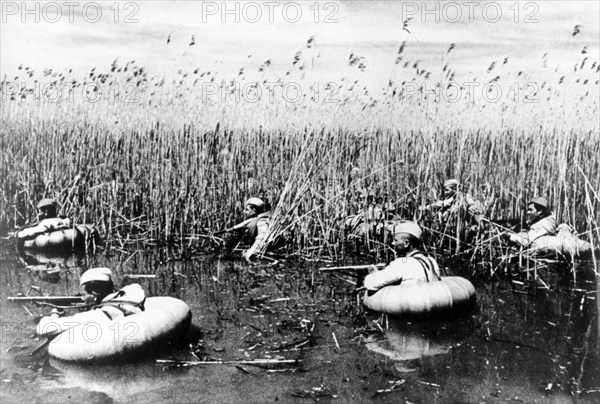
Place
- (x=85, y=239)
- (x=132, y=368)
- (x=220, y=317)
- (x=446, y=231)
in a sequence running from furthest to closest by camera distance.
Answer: (x=446, y=231), (x=85, y=239), (x=220, y=317), (x=132, y=368)

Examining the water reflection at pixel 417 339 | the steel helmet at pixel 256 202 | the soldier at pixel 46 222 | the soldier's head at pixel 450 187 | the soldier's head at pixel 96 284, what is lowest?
the water reflection at pixel 417 339

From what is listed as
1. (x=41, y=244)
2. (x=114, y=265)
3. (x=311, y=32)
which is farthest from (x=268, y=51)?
(x=41, y=244)

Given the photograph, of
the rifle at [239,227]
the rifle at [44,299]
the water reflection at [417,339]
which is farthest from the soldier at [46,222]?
the water reflection at [417,339]

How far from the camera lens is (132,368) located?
366cm

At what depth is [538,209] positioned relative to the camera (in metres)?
5.85

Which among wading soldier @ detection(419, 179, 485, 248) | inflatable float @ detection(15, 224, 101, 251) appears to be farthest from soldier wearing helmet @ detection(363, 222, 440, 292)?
inflatable float @ detection(15, 224, 101, 251)

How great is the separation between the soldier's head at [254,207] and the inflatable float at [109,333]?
227cm

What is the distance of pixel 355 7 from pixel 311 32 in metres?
0.50

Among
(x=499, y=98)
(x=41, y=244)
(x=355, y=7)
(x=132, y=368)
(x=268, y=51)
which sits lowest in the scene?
(x=132, y=368)

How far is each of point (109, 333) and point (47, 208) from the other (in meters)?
2.48

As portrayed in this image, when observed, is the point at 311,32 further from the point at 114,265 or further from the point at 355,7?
the point at 114,265

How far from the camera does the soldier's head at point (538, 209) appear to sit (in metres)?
5.81

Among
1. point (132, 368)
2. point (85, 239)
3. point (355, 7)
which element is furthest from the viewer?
point (85, 239)

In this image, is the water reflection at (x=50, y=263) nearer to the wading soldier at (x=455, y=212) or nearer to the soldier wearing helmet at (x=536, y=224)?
the wading soldier at (x=455, y=212)
